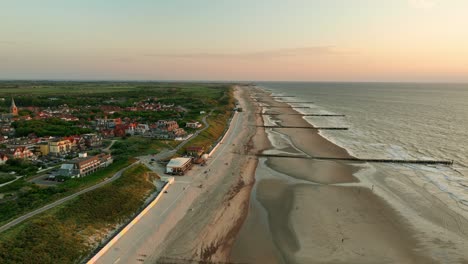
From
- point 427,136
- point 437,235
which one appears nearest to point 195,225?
point 437,235

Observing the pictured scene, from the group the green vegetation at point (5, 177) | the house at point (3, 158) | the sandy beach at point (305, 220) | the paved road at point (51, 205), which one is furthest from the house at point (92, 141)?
the sandy beach at point (305, 220)

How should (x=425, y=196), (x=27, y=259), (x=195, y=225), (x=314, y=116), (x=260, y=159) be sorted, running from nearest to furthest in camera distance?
(x=27, y=259)
(x=195, y=225)
(x=425, y=196)
(x=260, y=159)
(x=314, y=116)

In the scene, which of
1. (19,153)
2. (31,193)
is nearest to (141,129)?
(19,153)

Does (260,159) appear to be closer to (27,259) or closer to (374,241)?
(374,241)

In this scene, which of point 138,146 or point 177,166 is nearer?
point 177,166

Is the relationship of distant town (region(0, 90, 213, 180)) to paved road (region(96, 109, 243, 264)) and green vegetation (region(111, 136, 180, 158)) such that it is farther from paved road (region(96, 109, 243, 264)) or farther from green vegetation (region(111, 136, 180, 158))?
paved road (region(96, 109, 243, 264))

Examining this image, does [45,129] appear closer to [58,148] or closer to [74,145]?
[74,145]
